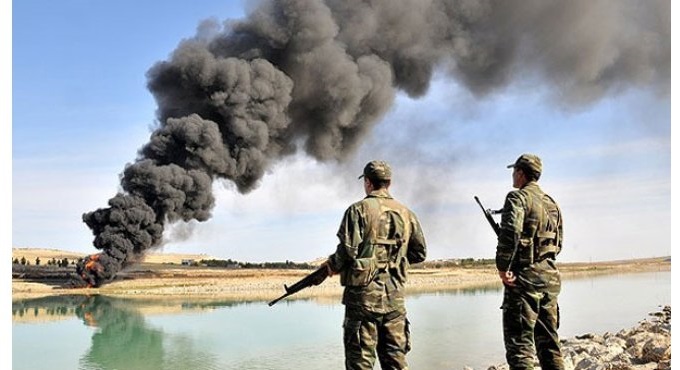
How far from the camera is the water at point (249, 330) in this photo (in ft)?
34.3

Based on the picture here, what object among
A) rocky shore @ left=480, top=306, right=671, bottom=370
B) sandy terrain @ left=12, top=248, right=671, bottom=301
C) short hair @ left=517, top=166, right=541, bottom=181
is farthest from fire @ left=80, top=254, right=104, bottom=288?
short hair @ left=517, top=166, right=541, bottom=181

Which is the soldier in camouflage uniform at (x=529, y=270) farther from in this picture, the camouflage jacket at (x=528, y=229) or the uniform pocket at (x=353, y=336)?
the uniform pocket at (x=353, y=336)

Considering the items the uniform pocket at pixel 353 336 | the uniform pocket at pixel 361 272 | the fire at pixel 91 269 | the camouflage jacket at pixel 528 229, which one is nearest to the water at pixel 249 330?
the fire at pixel 91 269

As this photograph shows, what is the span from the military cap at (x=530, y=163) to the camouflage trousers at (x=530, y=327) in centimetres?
93

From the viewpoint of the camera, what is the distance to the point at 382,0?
110 feet

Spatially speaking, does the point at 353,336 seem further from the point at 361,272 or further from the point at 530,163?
the point at 530,163

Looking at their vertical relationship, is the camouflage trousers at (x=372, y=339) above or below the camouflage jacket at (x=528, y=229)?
below

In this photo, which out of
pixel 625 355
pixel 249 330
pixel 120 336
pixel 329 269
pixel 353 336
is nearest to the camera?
pixel 353 336

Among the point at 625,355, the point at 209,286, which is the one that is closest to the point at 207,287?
the point at 209,286

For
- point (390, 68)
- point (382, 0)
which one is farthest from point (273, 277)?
point (382, 0)

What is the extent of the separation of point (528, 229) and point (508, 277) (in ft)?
1.36

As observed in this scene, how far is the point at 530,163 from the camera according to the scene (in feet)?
17.0

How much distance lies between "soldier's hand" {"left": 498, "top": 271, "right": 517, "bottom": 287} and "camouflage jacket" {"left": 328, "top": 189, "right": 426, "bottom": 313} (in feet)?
2.62
